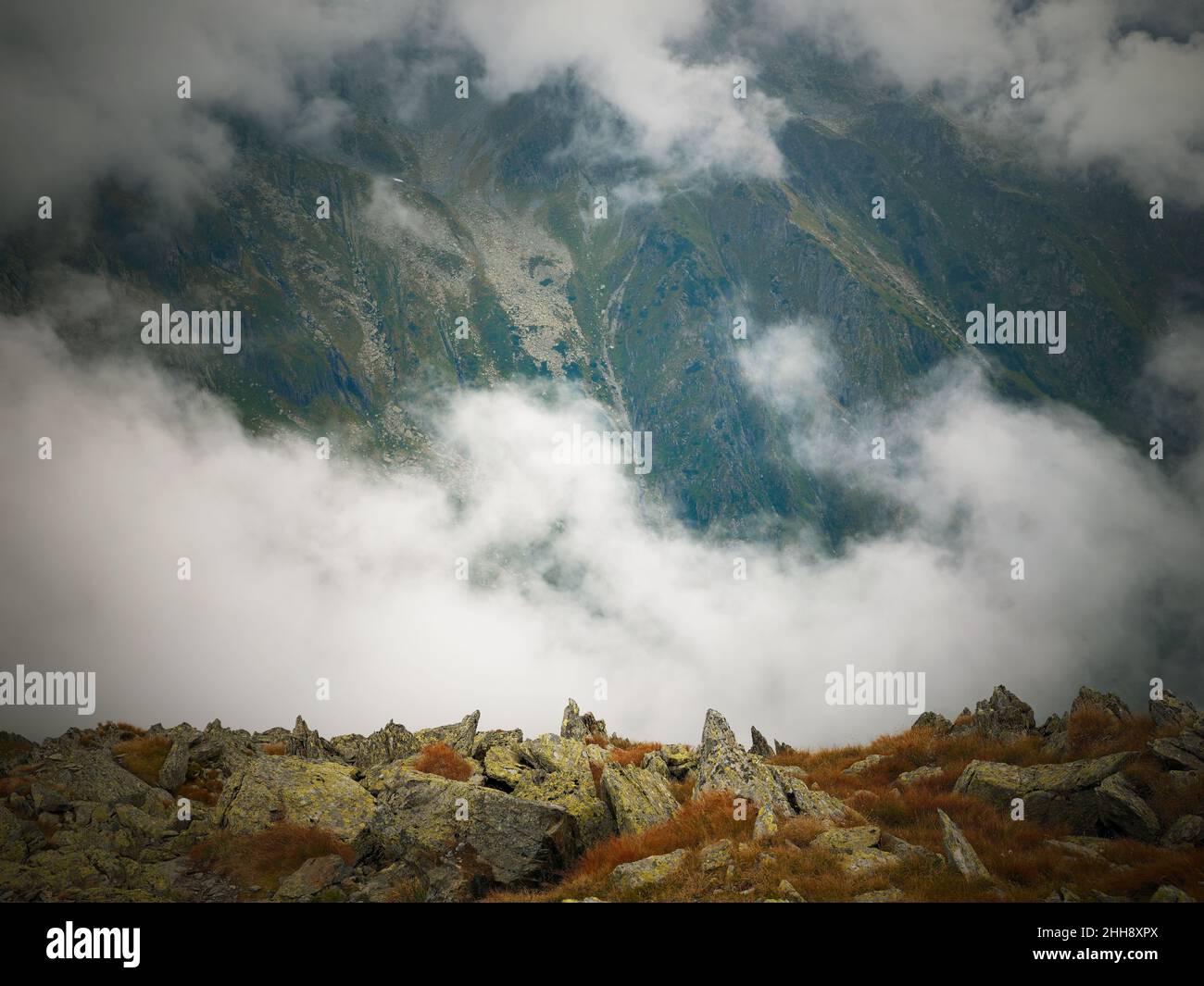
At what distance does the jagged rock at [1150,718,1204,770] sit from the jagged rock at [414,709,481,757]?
25893mm

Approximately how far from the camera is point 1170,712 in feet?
74.9

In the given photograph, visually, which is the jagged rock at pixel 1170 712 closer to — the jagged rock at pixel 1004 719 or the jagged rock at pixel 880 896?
the jagged rock at pixel 1004 719

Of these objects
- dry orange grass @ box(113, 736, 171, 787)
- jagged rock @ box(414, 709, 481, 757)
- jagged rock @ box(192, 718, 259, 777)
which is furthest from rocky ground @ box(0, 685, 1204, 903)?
jagged rock @ box(414, 709, 481, 757)

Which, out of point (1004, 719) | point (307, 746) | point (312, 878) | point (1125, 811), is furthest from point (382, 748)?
point (1125, 811)

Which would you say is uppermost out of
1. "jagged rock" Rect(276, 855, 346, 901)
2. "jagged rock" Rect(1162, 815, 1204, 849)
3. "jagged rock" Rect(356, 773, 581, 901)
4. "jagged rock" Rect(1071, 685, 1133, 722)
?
"jagged rock" Rect(1071, 685, 1133, 722)

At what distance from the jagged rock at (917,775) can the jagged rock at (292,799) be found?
17847mm

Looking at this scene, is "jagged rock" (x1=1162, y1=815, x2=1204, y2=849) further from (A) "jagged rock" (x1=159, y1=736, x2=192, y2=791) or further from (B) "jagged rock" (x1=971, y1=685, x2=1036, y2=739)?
(A) "jagged rock" (x1=159, y1=736, x2=192, y2=791)

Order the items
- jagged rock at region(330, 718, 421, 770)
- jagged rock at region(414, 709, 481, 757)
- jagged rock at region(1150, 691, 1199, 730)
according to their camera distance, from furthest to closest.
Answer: jagged rock at region(414, 709, 481, 757)
jagged rock at region(330, 718, 421, 770)
jagged rock at region(1150, 691, 1199, 730)

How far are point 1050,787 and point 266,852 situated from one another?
22.9m

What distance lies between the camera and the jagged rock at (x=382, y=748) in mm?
34812

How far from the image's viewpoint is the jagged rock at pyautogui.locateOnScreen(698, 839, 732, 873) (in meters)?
16.4
